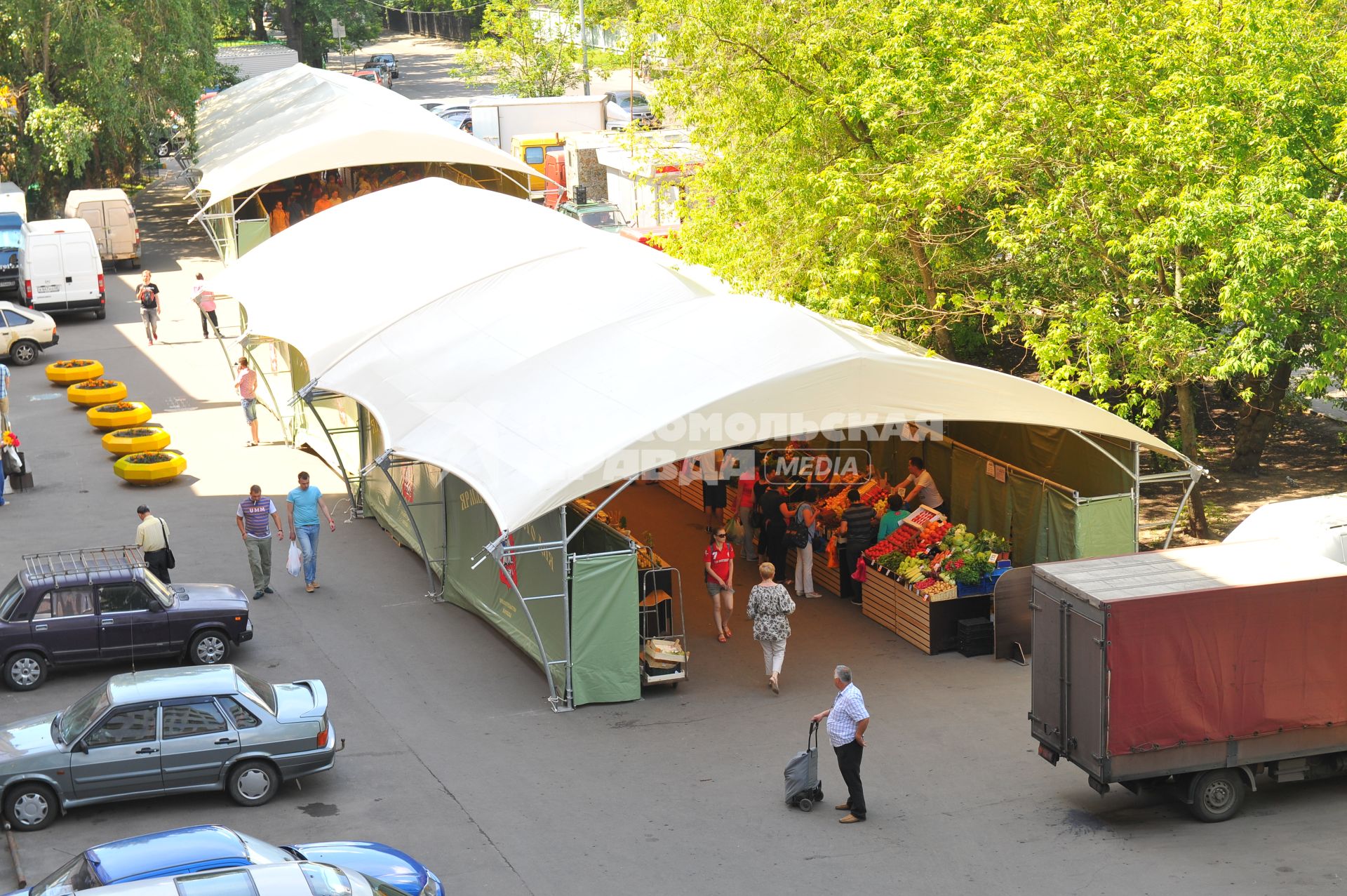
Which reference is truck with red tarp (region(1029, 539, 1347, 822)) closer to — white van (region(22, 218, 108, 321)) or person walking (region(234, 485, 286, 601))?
person walking (region(234, 485, 286, 601))

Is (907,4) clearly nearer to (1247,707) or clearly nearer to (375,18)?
(1247,707)

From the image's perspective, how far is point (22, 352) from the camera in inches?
1242

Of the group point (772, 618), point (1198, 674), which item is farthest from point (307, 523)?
point (1198, 674)

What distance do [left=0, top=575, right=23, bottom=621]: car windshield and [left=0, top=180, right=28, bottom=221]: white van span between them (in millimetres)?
22925

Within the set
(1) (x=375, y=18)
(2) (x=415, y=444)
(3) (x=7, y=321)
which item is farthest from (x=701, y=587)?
(1) (x=375, y=18)

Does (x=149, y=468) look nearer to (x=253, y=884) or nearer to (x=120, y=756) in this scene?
(x=120, y=756)

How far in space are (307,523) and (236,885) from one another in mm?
10570

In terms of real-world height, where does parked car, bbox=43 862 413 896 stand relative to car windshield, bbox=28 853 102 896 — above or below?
above

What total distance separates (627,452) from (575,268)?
7070 millimetres

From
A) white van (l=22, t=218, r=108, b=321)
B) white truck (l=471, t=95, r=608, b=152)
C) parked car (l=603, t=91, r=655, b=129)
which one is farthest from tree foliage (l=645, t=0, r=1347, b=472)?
parked car (l=603, t=91, r=655, b=129)

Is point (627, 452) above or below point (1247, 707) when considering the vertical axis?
above

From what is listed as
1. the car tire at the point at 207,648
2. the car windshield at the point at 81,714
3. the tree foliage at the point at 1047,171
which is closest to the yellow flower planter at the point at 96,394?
the tree foliage at the point at 1047,171

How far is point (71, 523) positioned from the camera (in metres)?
22.2

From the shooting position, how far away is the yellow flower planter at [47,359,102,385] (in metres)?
29.8
